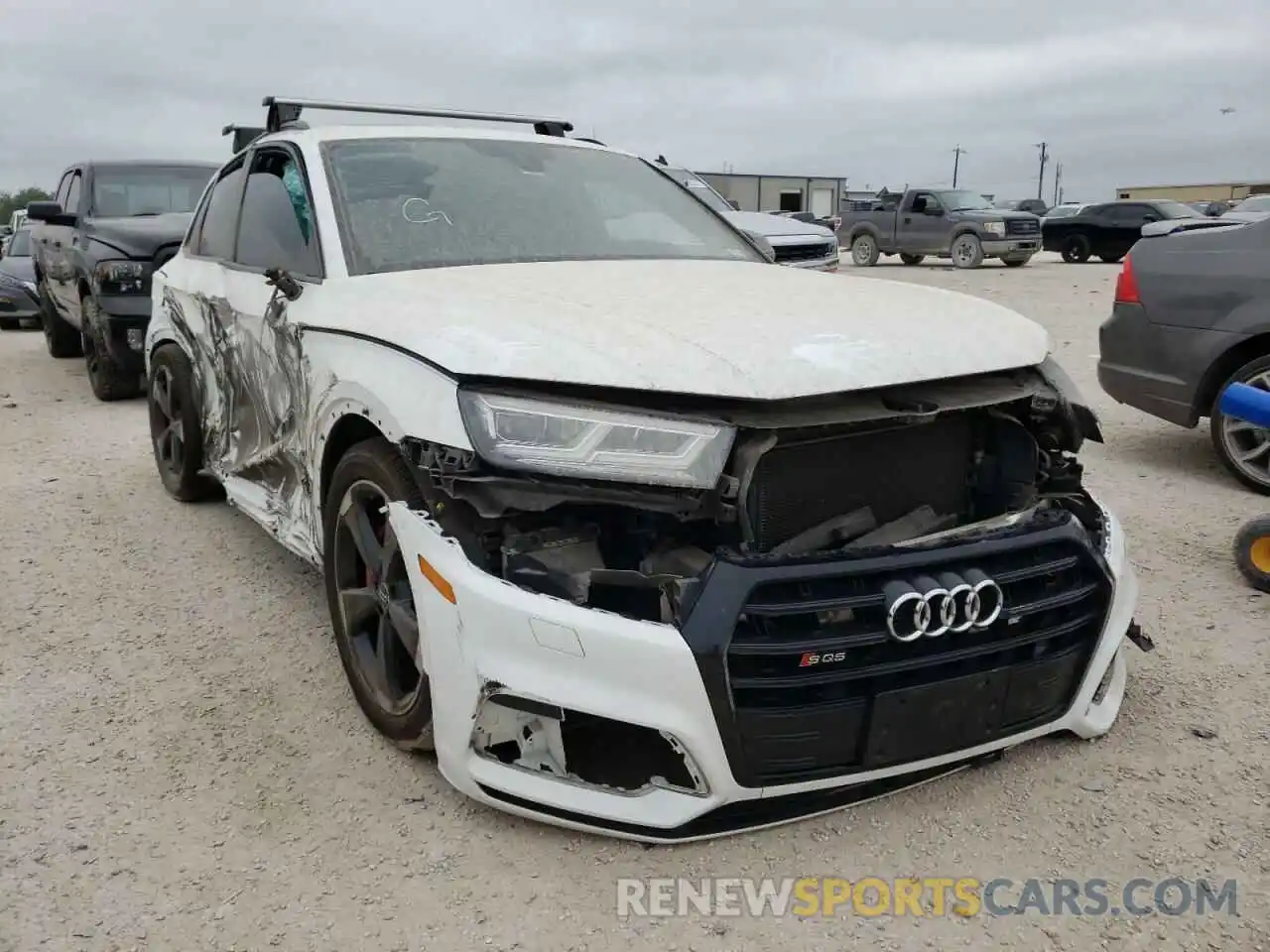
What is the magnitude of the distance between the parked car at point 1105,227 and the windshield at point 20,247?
71.0 feet

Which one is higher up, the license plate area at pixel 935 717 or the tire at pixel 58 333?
the license plate area at pixel 935 717

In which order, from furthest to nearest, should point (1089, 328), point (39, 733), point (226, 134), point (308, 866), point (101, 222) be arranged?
point (1089, 328) < point (101, 222) < point (226, 134) < point (39, 733) < point (308, 866)

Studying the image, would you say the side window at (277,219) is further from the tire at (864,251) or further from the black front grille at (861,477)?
the tire at (864,251)

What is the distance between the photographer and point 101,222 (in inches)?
340

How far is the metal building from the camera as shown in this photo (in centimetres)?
5156

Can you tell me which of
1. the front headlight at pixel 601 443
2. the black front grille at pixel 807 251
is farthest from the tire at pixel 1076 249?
the front headlight at pixel 601 443

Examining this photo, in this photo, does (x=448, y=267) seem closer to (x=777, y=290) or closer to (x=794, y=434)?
(x=777, y=290)

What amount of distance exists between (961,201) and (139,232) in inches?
734

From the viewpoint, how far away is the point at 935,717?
92.1 inches

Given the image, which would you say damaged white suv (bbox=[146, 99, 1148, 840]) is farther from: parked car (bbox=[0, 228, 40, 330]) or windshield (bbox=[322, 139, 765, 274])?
parked car (bbox=[0, 228, 40, 330])

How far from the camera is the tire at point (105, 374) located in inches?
326

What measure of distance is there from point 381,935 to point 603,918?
47 cm

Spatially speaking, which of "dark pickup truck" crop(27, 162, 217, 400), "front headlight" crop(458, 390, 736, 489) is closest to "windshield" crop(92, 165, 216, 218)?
"dark pickup truck" crop(27, 162, 217, 400)

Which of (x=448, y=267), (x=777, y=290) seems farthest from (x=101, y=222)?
(x=777, y=290)
